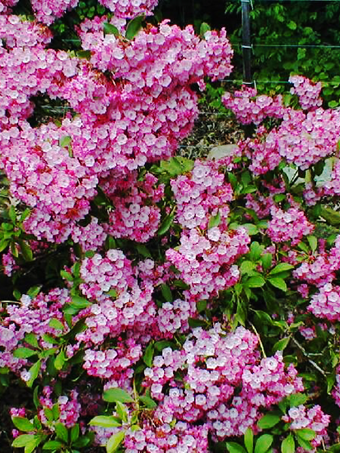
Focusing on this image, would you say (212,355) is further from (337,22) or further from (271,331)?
(337,22)

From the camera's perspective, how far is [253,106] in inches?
98.7

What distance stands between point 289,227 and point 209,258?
440mm

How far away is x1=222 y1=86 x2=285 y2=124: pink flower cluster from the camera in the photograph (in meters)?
2.51

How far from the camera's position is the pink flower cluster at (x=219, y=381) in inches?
74.4

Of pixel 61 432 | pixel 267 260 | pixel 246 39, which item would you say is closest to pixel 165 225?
pixel 267 260

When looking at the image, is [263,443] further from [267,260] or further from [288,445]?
[267,260]

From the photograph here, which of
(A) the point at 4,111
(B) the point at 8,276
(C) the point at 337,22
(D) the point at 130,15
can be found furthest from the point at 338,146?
(C) the point at 337,22

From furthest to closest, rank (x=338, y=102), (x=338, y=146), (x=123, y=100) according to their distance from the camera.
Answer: (x=338, y=102) < (x=338, y=146) < (x=123, y=100)

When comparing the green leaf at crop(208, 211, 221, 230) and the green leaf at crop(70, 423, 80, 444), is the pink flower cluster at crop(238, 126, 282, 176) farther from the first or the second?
the green leaf at crop(70, 423, 80, 444)

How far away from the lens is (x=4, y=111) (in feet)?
6.93

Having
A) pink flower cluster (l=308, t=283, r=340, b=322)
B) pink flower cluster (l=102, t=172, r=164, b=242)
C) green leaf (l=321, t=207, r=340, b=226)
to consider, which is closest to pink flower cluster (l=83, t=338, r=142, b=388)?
pink flower cluster (l=102, t=172, r=164, b=242)

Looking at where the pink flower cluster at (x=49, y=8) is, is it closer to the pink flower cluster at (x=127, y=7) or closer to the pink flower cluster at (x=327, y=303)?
the pink flower cluster at (x=127, y=7)

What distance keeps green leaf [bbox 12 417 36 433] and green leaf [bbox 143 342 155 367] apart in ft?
1.31

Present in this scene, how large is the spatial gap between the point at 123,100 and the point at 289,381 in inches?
35.9
